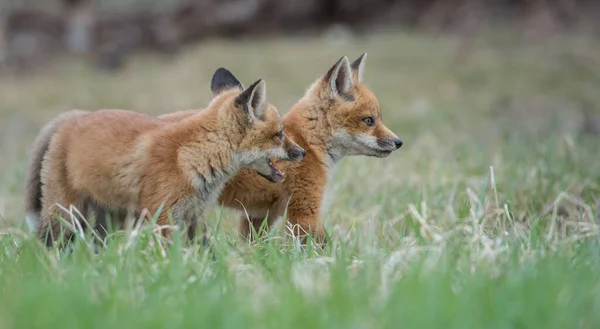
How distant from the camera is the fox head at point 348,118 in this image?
6555 millimetres

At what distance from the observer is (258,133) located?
5.72 metres

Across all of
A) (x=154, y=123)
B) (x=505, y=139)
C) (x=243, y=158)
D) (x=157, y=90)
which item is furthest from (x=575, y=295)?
(x=157, y=90)

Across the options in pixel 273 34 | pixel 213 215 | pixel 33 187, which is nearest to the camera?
pixel 33 187

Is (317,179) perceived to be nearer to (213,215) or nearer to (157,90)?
(213,215)

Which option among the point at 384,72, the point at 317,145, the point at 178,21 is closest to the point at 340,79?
the point at 317,145

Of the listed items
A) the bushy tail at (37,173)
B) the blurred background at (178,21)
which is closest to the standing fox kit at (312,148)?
the bushy tail at (37,173)

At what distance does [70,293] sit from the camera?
353 cm

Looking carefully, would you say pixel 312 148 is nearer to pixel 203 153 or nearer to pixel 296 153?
pixel 296 153

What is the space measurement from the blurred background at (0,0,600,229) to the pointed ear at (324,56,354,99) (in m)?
1.04

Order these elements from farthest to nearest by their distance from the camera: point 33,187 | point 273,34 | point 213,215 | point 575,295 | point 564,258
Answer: point 273,34
point 213,215
point 33,187
point 564,258
point 575,295

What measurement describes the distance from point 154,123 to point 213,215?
1.56 meters

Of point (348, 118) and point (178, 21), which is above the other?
point (348, 118)

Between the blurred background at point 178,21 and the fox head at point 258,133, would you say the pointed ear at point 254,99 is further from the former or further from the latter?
the blurred background at point 178,21

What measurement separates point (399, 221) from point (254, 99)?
1.65 metres
